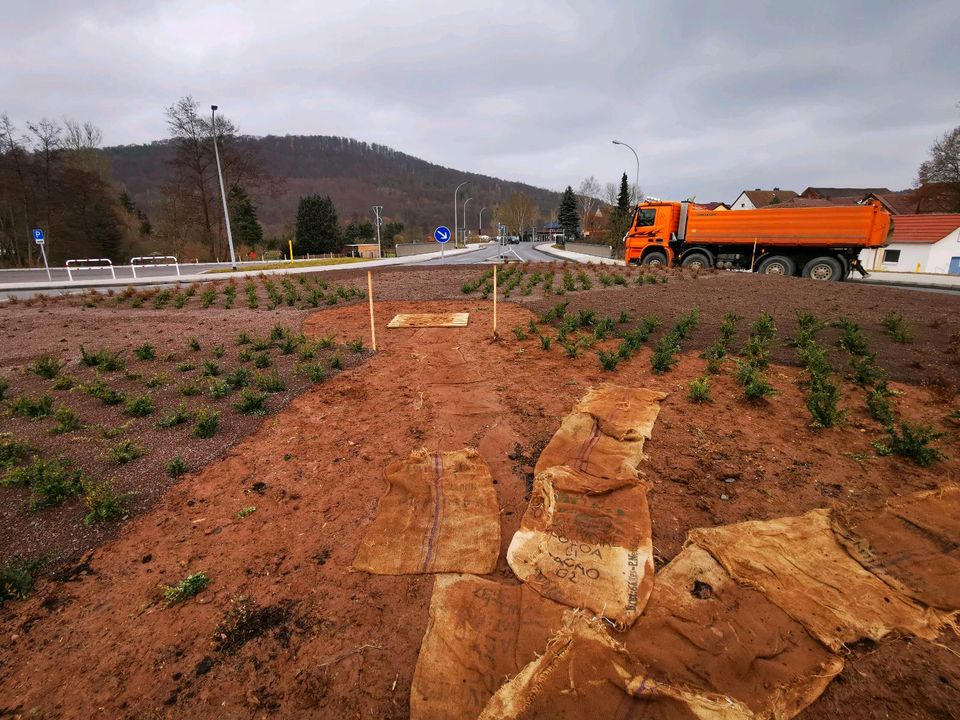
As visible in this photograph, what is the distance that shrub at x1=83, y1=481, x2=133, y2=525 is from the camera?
11.2 feet

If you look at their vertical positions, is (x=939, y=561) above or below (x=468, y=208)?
below

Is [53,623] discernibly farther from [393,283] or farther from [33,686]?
[393,283]

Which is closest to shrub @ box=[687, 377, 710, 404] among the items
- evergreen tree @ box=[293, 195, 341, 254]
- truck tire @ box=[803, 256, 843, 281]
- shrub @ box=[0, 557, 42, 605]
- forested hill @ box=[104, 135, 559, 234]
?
shrub @ box=[0, 557, 42, 605]

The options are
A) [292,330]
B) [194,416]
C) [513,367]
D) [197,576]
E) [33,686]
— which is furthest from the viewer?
[292,330]

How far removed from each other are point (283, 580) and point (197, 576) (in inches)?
21.0

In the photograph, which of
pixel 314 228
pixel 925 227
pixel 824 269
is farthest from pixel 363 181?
pixel 824 269

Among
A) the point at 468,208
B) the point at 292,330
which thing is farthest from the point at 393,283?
the point at 468,208

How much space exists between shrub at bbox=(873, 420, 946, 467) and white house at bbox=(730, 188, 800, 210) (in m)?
77.6

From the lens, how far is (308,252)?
51.8 metres

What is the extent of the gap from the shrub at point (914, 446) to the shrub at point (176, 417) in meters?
7.21

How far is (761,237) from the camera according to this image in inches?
711

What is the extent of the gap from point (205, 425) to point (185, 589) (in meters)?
2.36

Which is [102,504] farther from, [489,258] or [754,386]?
[489,258]

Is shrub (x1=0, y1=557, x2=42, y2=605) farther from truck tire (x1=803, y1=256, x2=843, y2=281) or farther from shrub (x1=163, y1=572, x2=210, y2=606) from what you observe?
truck tire (x1=803, y1=256, x2=843, y2=281)
